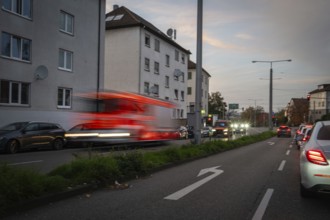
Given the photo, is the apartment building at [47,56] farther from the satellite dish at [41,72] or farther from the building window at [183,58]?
the building window at [183,58]

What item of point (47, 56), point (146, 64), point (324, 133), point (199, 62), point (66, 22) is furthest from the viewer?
point (146, 64)

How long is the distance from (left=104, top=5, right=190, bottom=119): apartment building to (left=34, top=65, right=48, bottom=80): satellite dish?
1727 centimetres

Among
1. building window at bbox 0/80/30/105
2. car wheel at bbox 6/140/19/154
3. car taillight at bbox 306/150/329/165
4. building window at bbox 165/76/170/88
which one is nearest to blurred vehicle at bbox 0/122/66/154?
car wheel at bbox 6/140/19/154

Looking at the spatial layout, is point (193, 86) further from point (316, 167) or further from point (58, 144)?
A: point (316, 167)

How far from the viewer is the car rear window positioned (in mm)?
7333

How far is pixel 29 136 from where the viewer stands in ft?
59.9

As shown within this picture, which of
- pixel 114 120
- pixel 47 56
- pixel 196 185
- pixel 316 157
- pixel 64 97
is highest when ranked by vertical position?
pixel 47 56

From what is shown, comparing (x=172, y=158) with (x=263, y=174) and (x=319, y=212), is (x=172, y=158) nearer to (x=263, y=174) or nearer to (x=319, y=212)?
(x=263, y=174)

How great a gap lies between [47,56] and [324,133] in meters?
22.5

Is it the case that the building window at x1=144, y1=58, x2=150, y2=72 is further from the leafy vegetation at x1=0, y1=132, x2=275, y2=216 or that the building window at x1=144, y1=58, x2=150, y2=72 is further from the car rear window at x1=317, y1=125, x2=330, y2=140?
the car rear window at x1=317, y1=125, x2=330, y2=140

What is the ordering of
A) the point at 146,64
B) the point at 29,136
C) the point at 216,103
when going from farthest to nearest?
the point at 216,103 → the point at 146,64 → the point at 29,136

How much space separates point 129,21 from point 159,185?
36021mm

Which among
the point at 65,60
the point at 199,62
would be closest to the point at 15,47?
the point at 65,60

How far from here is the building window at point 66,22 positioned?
28.4 meters
